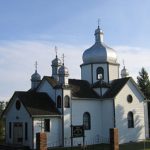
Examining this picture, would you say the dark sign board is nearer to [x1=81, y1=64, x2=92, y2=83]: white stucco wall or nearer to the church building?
the church building

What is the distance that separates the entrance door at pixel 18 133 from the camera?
104ft

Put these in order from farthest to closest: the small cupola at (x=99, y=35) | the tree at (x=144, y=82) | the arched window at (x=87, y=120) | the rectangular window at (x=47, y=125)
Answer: the tree at (x=144, y=82)
the small cupola at (x=99, y=35)
the arched window at (x=87, y=120)
the rectangular window at (x=47, y=125)

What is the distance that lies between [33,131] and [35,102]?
304 centimetres

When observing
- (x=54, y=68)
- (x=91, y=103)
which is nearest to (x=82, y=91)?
(x=91, y=103)

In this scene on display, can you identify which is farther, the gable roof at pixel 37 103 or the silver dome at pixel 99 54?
the silver dome at pixel 99 54

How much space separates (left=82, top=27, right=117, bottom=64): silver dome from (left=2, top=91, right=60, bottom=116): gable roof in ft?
23.1

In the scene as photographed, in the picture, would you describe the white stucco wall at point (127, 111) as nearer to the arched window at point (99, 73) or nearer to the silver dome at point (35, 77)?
the arched window at point (99, 73)

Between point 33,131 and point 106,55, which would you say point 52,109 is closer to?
point 33,131

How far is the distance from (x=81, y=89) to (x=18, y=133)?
7845mm

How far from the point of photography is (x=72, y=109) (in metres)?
32.2

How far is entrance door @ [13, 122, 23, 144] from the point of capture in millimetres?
31672

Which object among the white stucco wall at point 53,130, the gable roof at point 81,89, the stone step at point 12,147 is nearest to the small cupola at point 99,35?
the gable roof at point 81,89

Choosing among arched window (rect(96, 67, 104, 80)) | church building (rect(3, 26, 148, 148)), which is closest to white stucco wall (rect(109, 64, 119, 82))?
church building (rect(3, 26, 148, 148))

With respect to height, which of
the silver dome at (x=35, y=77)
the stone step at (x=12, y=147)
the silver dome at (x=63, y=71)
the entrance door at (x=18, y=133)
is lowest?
the stone step at (x=12, y=147)
